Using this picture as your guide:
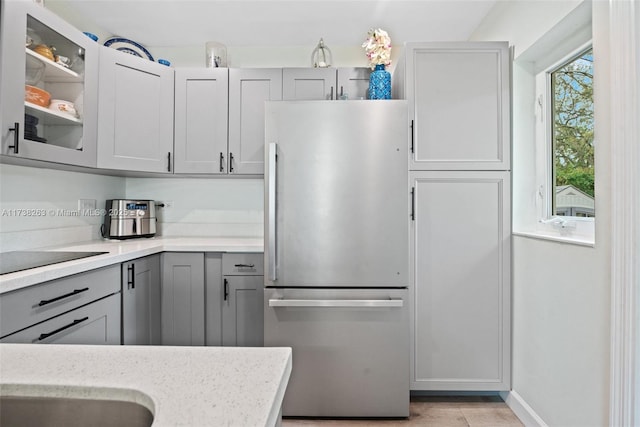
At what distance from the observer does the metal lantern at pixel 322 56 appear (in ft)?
7.83

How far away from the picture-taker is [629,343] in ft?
3.67

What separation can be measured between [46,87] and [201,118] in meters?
0.85

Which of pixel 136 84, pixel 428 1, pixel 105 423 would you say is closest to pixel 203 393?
pixel 105 423

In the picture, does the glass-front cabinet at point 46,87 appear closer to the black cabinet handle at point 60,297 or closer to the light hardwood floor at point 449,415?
the black cabinet handle at point 60,297

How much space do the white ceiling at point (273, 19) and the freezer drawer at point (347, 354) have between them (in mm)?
1741

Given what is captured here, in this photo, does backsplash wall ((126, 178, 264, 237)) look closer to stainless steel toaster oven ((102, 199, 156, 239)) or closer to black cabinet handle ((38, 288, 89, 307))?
stainless steel toaster oven ((102, 199, 156, 239))

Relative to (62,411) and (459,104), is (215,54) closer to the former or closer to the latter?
(459,104)

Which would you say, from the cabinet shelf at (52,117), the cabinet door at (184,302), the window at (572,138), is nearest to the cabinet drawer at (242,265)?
the cabinet door at (184,302)

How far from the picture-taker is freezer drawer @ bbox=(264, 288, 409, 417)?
5.84 ft

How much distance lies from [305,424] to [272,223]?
1.06 m

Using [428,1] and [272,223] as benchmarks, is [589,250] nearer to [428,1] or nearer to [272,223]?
[272,223]

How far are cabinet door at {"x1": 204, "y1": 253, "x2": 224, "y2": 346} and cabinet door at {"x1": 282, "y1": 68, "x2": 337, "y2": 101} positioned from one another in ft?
3.90

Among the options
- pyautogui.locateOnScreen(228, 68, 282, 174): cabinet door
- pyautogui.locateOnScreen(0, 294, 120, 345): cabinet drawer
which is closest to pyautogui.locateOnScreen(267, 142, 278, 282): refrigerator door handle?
pyautogui.locateOnScreen(228, 68, 282, 174): cabinet door

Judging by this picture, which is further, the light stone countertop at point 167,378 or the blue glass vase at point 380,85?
the blue glass vase at point 380,85
